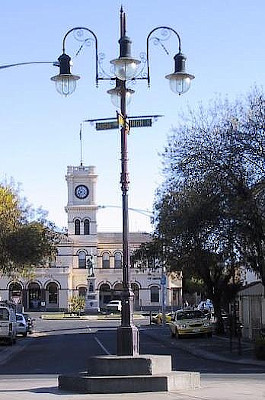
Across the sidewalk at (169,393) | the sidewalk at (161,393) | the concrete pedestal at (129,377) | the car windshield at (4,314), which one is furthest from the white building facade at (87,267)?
the concrete pedestal at (129,377)

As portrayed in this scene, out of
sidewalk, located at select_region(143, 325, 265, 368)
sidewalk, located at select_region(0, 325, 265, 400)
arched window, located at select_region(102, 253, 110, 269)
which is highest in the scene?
arched window, located at select_region(102, 253, 110, 269)

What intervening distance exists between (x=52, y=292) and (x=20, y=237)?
231 ft

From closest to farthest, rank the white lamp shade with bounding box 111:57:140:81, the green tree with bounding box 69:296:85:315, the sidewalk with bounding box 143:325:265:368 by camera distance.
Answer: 1. the white lamp shade with bounding box 111:57:140:81
2. the sidewalk with bounding box 143:325:265:368
3. the green tree with bounding box 69:296:85:315

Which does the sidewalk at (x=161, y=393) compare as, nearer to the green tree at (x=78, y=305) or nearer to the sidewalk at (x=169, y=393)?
the sidewalk at (x=169, y=393)

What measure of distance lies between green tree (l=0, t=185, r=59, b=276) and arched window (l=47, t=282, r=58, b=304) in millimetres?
65280

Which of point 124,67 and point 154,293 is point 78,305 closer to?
point 154,293

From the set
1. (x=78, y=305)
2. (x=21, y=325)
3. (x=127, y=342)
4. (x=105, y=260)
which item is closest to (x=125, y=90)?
(x=127, y=342)

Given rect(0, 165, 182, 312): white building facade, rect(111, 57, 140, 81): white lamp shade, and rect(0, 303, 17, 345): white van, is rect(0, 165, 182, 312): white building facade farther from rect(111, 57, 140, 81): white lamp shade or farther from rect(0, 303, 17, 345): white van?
rect(111, 57, 140, 81): white lamp shade

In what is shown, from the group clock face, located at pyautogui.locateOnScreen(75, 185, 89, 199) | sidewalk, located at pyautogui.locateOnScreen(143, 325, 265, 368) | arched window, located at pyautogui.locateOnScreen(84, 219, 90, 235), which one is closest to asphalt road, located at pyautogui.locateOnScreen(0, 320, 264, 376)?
sidewalk, located at pyautogui.locateOnScreen(143, 325, 265, 368)

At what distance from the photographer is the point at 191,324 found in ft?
145

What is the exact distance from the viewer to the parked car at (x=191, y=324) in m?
44.0

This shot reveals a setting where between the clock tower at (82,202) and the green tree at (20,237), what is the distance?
68472mm

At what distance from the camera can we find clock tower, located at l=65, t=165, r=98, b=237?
114m

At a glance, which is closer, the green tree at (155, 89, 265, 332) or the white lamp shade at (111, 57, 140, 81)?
the white lamp shade at (111, 57, 140, 81)
